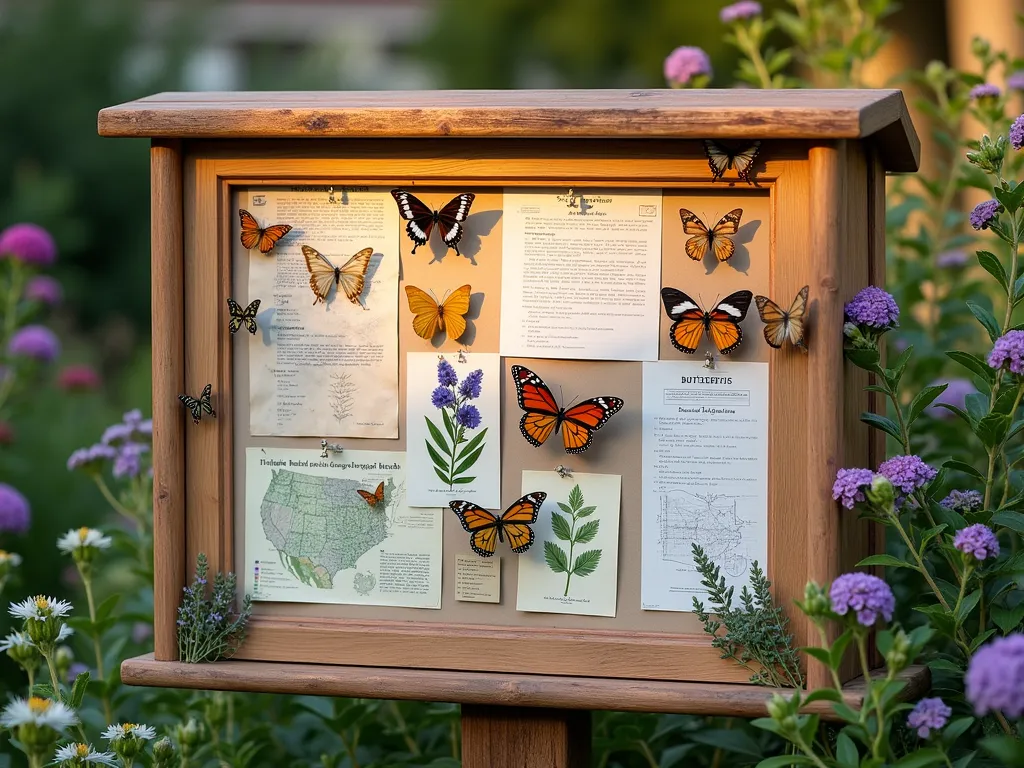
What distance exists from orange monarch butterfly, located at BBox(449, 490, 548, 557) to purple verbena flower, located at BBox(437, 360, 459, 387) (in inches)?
7.6

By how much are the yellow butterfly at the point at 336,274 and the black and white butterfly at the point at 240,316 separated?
110 mm

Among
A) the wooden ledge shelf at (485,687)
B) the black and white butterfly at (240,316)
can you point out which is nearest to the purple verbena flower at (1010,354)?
the wooden ledge shelf at (485,687)

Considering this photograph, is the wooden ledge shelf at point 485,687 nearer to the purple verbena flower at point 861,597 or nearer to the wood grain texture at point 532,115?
the purple verbena flower at point 861,597

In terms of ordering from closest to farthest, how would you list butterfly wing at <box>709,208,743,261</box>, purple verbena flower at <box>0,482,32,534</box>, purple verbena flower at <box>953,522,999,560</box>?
purple verbena flower at <box>953,522,999,560</box>, butterfly wing at <box>709,208,743,261</box>, purple verbena flower at <box>0,482,32,534</box>

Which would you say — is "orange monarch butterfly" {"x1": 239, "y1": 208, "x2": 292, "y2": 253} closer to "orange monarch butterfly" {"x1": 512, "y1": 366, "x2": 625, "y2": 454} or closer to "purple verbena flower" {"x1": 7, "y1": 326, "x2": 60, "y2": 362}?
"orange monarch butterfly" {"x1": 512, "y1": 366, "x2": 625, "y2": 454}

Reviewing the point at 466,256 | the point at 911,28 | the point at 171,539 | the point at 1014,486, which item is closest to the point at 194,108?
the point at 466,256

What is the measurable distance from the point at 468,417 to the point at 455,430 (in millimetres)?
36

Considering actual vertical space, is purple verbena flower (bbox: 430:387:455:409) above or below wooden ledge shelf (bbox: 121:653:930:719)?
above

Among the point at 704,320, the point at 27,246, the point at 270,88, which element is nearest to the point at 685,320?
the point at 704,320

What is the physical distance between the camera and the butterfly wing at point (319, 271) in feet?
6.18

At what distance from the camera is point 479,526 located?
1.82m

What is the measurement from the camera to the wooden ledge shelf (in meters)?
1.70

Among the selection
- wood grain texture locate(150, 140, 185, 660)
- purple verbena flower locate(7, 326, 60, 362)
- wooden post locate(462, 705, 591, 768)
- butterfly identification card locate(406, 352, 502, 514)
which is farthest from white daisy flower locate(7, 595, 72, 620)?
purple verbena flower locate(7, 326, 60, 362)

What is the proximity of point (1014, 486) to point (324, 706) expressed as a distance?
4.68 feet
